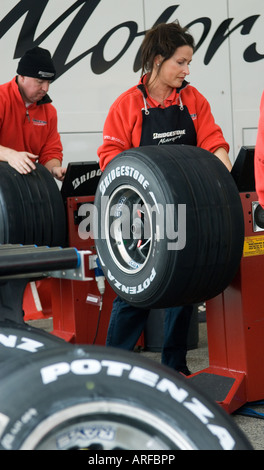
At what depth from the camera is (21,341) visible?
61.2 inches

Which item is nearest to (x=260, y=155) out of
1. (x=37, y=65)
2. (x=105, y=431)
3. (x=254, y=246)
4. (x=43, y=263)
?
(x=254, y=246)

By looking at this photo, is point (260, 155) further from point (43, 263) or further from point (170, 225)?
point (43, 263)

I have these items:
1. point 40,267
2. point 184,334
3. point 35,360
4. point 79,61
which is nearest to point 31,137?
point 79,61

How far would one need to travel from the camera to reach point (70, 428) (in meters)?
1.20

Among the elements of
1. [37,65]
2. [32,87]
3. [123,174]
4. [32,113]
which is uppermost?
[37,65]

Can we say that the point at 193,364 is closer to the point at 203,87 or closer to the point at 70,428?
the point at 203,87

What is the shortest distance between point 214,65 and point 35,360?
4.51 m

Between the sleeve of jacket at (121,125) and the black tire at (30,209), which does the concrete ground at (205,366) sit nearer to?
the black tire at (30,209)

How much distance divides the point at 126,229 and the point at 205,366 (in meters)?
1.44

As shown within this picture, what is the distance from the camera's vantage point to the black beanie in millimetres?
3863

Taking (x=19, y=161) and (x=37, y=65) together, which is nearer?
(x=19, y=161)

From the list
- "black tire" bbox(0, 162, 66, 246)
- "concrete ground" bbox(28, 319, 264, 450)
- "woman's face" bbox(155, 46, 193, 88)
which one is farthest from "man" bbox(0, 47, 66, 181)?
"concrete ground" bbox(28, 319, 264, 450)

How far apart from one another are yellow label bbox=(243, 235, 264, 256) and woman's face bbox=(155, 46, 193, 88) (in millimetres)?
786

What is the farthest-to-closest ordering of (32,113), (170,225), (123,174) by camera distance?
(32,113)
(123,174)
(170,225)
